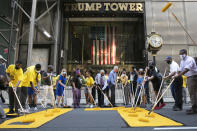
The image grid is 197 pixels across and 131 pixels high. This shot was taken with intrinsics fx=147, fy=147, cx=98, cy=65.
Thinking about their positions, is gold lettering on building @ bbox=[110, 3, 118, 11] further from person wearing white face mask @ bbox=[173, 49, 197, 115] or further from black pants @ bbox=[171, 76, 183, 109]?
person wearing white face mask @ bbox=[173, 49, 197, 115]

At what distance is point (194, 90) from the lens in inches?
161

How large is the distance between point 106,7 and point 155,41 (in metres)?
6.59

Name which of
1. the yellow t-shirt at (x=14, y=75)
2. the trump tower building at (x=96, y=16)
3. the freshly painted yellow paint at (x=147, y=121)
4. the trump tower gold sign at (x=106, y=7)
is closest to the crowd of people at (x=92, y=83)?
the yellow t-shirt at (x=14, y=75)

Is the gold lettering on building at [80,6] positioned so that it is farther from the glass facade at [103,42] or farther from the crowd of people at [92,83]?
the crowd of people at [92,83]

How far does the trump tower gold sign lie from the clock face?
18.8ft

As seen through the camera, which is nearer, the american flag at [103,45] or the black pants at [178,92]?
the black pants at [178,92]

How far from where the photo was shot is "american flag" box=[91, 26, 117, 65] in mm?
15109

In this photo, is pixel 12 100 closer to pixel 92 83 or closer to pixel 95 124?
pixel 95 124

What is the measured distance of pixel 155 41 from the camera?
7957mm

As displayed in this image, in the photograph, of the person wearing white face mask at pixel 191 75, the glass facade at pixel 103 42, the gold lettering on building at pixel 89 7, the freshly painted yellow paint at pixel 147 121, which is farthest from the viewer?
the glass facade at pixel 103 42

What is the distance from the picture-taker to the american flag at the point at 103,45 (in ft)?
49.6

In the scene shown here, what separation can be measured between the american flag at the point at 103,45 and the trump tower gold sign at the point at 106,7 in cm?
286

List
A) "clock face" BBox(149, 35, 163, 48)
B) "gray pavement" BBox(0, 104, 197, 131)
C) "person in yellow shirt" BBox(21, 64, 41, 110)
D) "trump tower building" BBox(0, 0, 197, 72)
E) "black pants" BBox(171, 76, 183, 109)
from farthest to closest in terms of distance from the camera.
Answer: "trump tower building" BBox(0, 0, 197, 72), "clock face" BBox(149, 35, 163, 48), "person in yellow shirt" BBox(21, 64, 41, 110), "black pants" BBox(171, 76, 183, 109), "gray pavement" BBox(0, 104, 197, 131)

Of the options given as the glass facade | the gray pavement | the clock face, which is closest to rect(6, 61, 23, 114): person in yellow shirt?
the gray pavement
